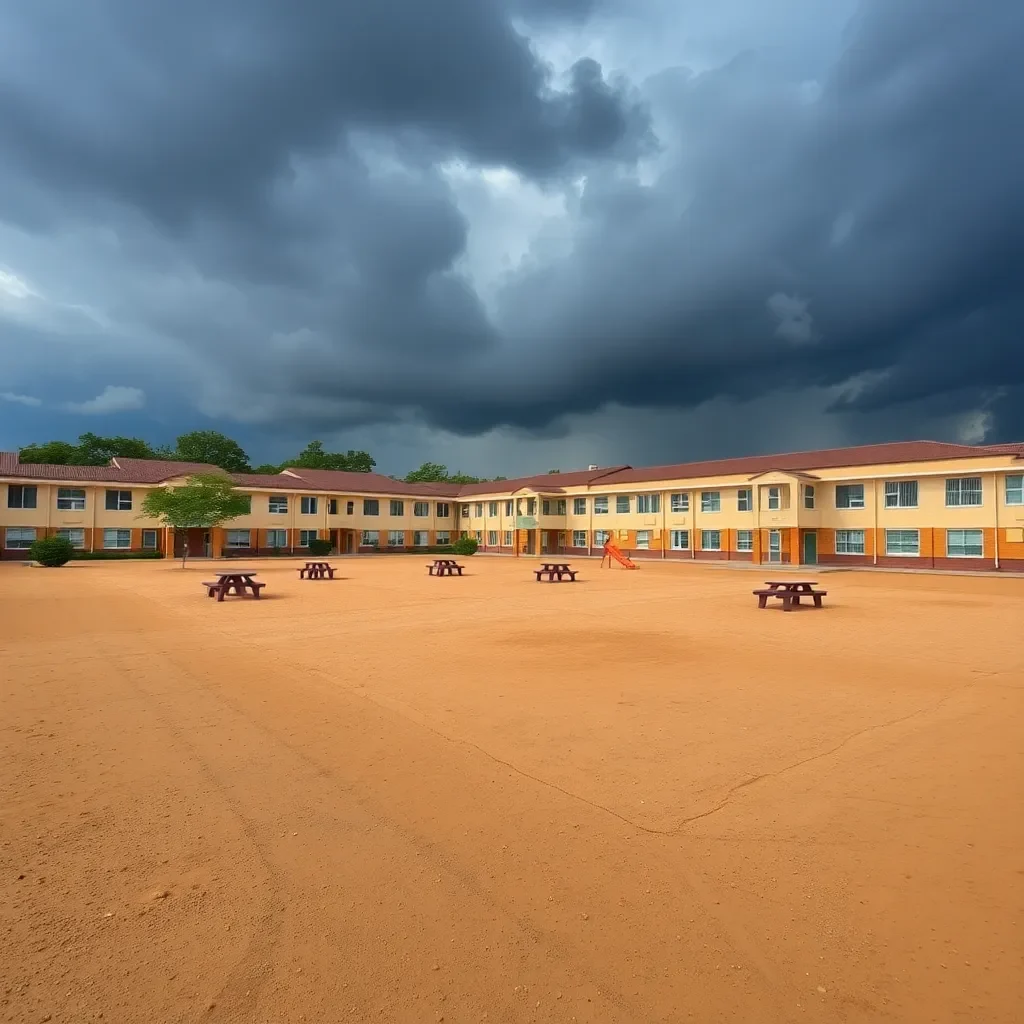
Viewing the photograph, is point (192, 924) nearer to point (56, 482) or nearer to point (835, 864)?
point (835, 864)

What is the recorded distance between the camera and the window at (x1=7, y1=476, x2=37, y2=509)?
44.8 meters

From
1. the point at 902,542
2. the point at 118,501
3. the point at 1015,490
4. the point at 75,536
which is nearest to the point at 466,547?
the point at 118,501

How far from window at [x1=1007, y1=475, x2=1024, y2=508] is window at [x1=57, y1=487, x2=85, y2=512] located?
56.8 meters

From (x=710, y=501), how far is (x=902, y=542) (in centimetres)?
1226

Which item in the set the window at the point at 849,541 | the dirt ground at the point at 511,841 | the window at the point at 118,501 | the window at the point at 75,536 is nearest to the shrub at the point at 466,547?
the window at the point at 118,501

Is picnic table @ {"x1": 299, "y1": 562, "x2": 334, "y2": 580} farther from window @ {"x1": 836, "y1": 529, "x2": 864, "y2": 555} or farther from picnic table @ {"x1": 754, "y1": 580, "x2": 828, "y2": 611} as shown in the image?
window @ {"x1": 836, "y1": 529, "x2": 864, "y2": 555}

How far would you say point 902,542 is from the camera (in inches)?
1527

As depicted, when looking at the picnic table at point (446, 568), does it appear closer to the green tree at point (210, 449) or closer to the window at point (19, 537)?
the window at point (19, 537)

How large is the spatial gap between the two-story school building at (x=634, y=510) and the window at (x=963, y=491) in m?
0.05

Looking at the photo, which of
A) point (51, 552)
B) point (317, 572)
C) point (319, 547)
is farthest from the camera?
point (319, 547)

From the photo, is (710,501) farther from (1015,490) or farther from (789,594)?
(789,594)

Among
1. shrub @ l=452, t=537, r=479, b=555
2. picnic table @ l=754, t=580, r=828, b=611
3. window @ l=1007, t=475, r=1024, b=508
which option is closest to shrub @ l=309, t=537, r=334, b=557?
shrub @ l=452, t=537, r=479, b=555

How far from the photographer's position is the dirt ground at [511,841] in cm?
300

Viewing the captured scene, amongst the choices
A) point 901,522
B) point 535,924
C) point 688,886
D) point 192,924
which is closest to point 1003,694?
point 688,886
